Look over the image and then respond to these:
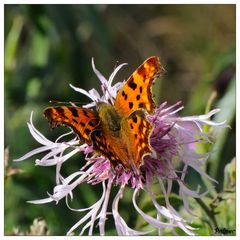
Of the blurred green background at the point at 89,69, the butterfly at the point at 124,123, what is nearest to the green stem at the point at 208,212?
the blurred green background at the point at 89,69

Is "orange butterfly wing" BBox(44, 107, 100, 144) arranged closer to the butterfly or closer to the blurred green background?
the butterfly

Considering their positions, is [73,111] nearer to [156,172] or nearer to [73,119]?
[73,119]

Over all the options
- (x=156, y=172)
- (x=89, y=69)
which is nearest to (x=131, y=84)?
(x=156, y=172)

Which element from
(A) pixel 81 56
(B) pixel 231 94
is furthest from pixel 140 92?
(A) pixel 81 56

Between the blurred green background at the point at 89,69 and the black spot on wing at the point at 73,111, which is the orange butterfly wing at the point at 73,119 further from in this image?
the blurred green background at the point at 89,69

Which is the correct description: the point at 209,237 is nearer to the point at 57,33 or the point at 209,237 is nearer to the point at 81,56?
the point at 57,33

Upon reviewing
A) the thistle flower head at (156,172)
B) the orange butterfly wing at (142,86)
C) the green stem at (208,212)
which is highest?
the orange butterfly wing at (142,86)

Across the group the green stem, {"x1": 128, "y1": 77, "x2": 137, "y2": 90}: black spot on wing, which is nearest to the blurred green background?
the green stem

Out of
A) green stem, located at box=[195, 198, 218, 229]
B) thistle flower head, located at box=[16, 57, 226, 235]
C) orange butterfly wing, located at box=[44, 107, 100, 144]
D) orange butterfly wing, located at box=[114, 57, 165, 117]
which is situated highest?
orange butterfly wing, located at box=[114, 57, 165, 117]
